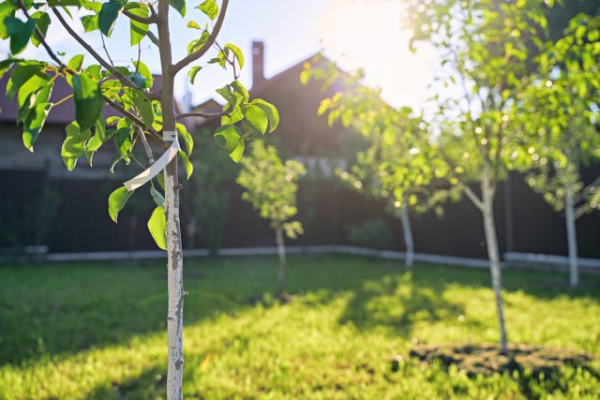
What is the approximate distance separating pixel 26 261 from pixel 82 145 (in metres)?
11.2

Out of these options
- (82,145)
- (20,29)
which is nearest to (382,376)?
(82,145)

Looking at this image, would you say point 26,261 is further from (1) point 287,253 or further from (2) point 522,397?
(2) point 522,397

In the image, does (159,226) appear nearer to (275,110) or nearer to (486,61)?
(275,110)

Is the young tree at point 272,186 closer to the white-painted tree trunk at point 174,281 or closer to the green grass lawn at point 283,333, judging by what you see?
the green grass lawn at point 283,333

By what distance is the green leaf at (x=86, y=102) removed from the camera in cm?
112

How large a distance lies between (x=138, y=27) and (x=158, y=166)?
0.56 metres

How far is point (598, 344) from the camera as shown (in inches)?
161

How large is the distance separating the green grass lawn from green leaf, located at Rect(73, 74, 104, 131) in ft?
8.11

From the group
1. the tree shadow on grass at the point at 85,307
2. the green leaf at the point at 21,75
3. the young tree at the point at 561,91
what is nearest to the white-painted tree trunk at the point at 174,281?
the green leaf at the point at 21,75

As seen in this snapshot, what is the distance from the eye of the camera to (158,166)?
1.30 m

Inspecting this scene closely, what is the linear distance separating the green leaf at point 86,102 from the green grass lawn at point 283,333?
2471 millimetres

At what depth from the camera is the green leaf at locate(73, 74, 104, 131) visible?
112cm

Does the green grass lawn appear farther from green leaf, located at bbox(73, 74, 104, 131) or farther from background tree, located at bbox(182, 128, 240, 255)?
green leaf, located at bbox(73, 74, 104, 131)

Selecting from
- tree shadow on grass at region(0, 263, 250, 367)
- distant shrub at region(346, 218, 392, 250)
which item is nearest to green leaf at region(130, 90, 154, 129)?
tree shadow on grass at region(0, 263, 250, 367)
